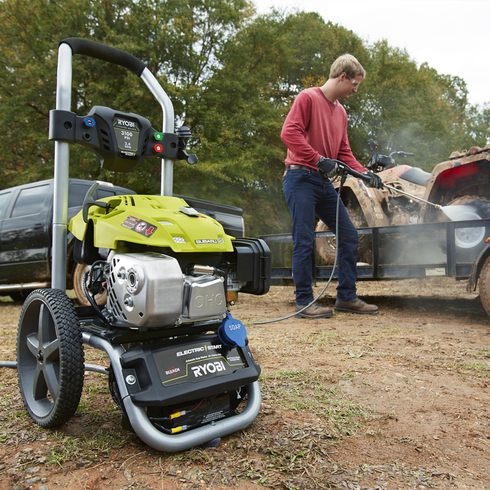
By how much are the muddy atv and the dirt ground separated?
1.57m

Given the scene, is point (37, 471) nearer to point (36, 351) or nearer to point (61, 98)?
point (36, 351)

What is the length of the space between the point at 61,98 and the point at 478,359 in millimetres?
2738

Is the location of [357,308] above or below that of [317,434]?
above

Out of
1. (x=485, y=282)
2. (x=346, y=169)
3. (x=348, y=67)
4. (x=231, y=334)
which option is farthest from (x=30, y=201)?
(x=485, y=282)

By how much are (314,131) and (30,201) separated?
379cm

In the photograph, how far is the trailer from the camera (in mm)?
3705

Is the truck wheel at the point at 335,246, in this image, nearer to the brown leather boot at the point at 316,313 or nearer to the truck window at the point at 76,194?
the brown leather boot at the point at 316,313

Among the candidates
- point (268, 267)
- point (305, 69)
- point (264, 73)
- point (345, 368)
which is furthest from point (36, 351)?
point (305, 69)

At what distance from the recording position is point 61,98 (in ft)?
6.97

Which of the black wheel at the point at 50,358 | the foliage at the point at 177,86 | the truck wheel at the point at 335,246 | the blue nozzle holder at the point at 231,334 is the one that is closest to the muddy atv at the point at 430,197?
the truck wheel at the point at 335,246

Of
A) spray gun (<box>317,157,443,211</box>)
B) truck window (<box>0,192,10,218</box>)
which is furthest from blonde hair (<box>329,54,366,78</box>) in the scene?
truck window (<box>0,192,10,218</box>)

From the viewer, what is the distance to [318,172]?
4207 millimetres

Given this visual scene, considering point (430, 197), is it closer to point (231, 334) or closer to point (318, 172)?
point (318, 172)

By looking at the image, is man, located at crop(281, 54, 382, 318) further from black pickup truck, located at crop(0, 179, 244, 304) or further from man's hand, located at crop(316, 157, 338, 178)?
black pickup truck, located at crop(0, 179, 244, 304)
